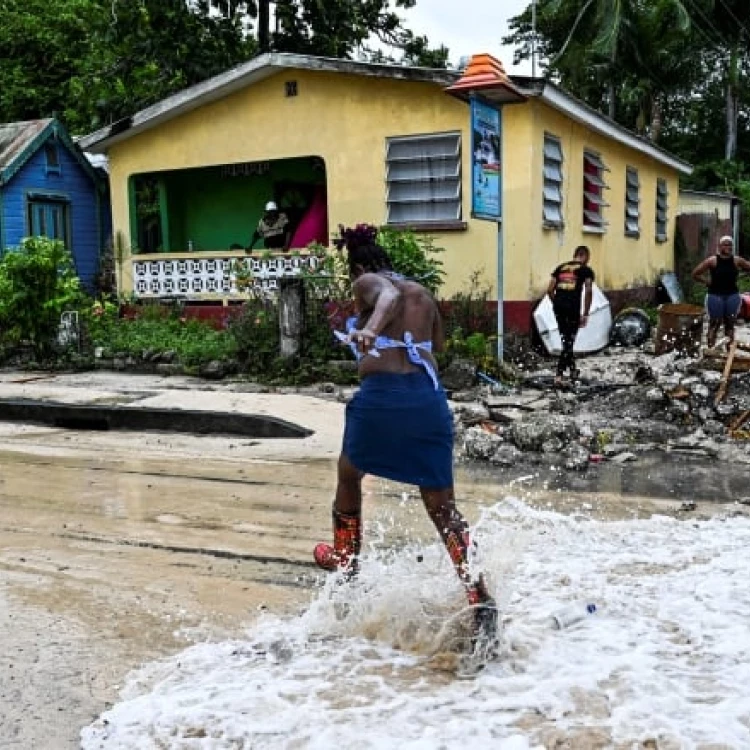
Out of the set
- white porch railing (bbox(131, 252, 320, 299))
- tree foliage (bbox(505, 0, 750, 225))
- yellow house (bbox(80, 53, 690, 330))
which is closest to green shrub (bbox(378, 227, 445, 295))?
yellow house (bbox(80, 53, 690, 330))

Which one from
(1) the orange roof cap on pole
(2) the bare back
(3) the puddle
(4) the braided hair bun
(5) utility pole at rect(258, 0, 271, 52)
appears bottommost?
(3) the puddle

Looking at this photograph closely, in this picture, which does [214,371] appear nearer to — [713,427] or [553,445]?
[553,445]

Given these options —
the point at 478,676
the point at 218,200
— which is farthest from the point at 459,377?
the point at 218,200

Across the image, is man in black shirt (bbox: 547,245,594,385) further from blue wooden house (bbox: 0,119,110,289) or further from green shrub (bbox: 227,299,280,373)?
blue wooden house (bbox: 0,119,110,289)

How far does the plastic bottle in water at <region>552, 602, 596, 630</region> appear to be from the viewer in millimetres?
3838

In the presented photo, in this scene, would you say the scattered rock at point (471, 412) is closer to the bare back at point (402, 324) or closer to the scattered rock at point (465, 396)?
the scattered rock at point (465, 396)

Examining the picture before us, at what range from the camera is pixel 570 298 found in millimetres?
10883

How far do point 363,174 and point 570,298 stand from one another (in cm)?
451

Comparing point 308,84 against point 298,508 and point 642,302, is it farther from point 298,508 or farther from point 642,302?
point 298,508

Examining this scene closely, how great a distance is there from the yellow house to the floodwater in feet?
21.4

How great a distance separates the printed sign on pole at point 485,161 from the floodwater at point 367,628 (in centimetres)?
527

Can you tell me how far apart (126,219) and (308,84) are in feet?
13.8

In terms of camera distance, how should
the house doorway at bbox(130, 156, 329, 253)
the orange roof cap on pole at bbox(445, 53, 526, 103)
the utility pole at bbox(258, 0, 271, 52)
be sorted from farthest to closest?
the utility pole at bbox(258, 0, 271, 52)
the house doorway at bbox(130, 156, 329, 253)
the orange roof cap on pole at bbox(445, 53, 526, 103)

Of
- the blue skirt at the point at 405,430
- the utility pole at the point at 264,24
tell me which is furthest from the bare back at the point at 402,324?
the utility pole at the point at 264,24
